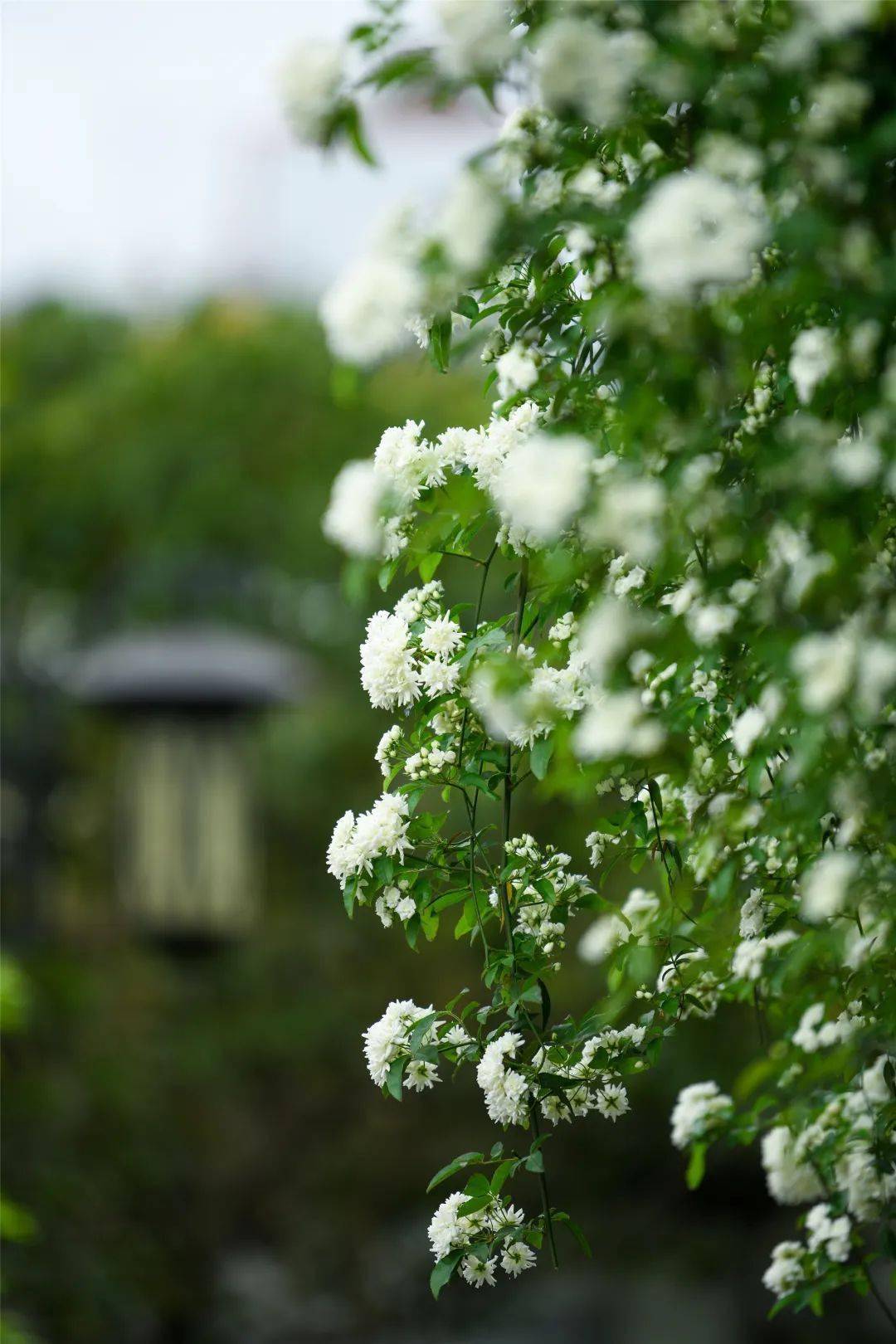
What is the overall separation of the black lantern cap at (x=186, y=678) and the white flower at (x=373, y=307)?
14.9ft

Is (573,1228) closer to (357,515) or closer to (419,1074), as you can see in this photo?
(419,1074)

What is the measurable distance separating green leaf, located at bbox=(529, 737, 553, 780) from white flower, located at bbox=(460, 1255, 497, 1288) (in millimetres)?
458

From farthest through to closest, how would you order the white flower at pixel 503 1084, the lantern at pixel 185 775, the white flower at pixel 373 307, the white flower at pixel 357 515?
the lantern at pixel 185 775 → the white flower at pixel 503 1084 → the white flower at pixel 357 515 → the white flower at pixel 373 307

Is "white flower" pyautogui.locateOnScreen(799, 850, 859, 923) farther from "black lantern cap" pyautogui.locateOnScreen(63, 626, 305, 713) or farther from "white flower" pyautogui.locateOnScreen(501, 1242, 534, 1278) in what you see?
"black lantern cap" pyautogui.locateOnScreen(63, 626, 305, 713)

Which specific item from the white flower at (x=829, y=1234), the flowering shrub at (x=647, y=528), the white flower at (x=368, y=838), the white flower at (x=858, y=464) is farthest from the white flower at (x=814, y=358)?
the white flower at (x=829, y=1234)

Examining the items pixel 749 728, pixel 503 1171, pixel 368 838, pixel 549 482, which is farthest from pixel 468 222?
pixel 503 1171

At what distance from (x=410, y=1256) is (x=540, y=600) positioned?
20.2 ft

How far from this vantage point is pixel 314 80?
1022mm

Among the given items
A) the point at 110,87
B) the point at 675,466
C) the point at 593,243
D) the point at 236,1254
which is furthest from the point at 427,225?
the point at 236,1254

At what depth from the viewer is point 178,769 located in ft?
18.0

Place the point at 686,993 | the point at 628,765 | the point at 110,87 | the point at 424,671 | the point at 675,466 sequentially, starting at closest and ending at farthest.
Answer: the point at 675,466
the point at 628,765
the point at 424,671
the point at 686,993
the point at 110,87

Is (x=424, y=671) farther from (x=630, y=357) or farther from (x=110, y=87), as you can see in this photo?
(x=110, y=87)

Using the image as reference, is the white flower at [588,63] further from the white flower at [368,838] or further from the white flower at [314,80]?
the white flower at [368,838]

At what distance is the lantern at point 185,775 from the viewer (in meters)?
5.36
